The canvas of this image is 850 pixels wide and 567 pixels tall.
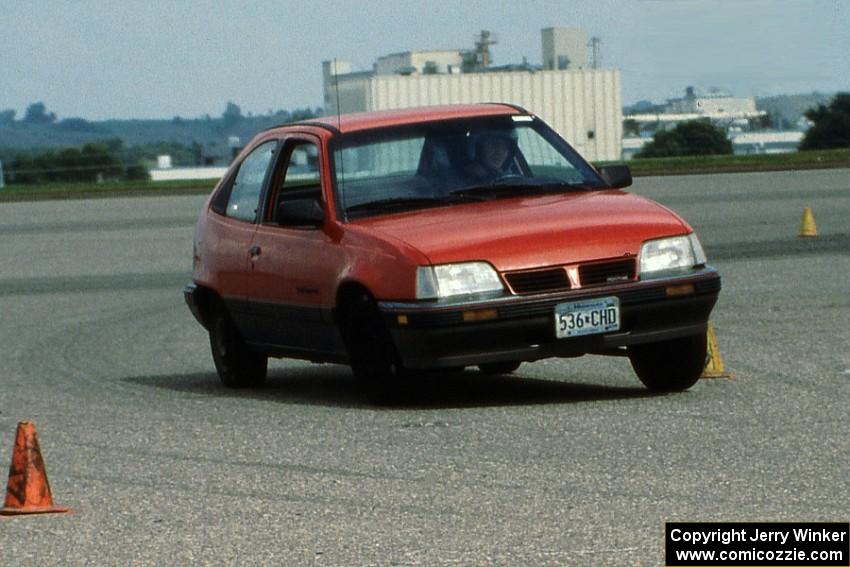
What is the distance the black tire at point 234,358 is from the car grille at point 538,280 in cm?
279

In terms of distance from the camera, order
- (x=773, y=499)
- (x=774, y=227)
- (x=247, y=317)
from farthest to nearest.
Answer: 1. (x=774, y=227)
2. (x=247, y=317)
3. (x=773, y=499)

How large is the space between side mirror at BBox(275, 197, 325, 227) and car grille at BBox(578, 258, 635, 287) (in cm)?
170

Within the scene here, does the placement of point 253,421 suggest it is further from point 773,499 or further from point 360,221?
point 773,499

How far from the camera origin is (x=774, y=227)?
93.3 ft

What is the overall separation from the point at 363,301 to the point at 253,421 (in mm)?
855

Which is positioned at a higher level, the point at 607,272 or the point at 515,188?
the point at 515,188

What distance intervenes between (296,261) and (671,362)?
7.17 feet

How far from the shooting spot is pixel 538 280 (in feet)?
32.7

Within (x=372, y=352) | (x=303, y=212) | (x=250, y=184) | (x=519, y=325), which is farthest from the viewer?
(x=250, y=184)

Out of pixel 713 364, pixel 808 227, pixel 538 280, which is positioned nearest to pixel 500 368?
pixel 713 364

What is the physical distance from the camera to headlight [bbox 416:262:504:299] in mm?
9930

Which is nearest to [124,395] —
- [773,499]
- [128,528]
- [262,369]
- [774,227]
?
[262,369]

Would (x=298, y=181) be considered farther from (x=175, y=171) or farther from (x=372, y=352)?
(x=175, y=171)

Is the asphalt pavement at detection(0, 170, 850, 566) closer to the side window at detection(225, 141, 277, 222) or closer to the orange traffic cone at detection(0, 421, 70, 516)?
the orange traffic cone at detection(0, 421, 70, 516)
